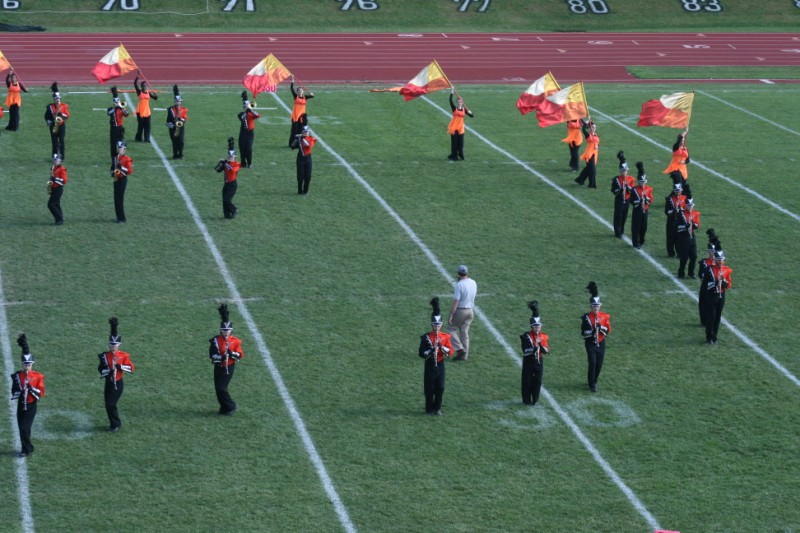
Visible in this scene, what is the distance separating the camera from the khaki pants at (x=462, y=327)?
16578 mm

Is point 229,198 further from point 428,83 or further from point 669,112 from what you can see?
point 669,112

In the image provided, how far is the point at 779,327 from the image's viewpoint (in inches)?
717

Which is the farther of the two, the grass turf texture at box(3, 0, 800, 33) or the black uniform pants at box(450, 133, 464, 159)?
the grass turf texture at box(3, 0, 800, 33)

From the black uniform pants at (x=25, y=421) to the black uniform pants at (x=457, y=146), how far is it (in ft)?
48.7

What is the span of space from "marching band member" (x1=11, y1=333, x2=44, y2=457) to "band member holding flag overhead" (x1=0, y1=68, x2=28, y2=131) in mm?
15584

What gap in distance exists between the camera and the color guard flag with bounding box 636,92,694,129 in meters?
25.1

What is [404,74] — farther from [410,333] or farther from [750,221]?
[410,333]

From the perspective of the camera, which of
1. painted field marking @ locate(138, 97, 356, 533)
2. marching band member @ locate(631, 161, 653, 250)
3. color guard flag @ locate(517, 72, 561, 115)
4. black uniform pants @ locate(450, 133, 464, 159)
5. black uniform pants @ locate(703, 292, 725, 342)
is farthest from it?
black uniform pants @ locate(450, 133, 464, 159)

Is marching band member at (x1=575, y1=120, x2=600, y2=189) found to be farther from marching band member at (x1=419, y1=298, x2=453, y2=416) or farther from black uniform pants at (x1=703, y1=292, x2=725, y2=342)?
marching band member at (x1=419, y1=298, x2=453, y2=416)

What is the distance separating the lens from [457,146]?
27172mm

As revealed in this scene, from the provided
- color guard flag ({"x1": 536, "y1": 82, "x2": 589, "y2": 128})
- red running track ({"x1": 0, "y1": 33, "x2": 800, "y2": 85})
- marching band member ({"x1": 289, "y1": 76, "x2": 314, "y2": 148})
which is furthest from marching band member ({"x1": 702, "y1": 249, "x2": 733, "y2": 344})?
red running track ({"x1": 0, "y1": 33, "x2": 800, "y2": 85})

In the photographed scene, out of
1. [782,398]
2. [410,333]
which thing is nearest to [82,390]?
[410,333]

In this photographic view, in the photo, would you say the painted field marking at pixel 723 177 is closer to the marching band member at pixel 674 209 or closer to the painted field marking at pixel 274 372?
the marching band member at pixel 674 209

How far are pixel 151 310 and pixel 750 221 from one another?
1138cm
